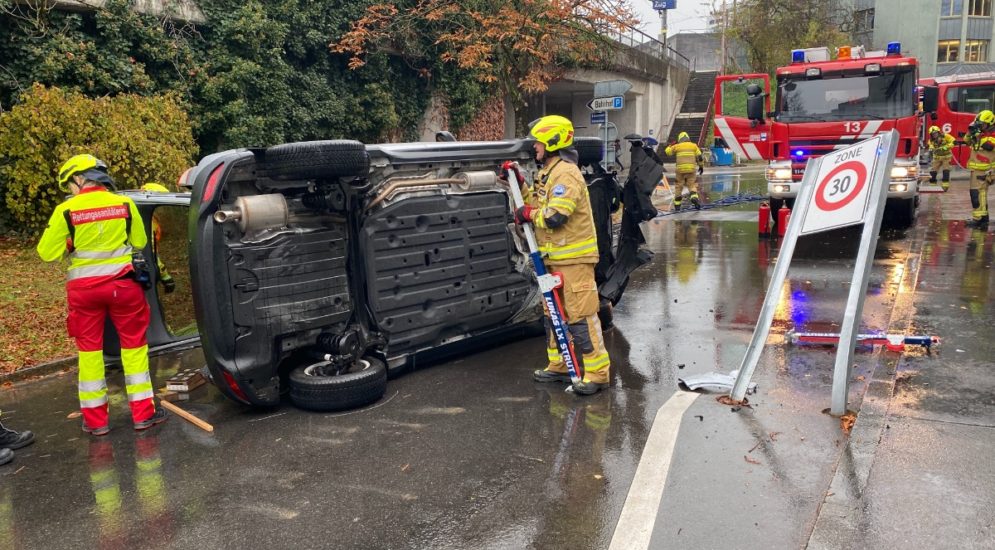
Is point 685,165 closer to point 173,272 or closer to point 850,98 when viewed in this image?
point 850,98

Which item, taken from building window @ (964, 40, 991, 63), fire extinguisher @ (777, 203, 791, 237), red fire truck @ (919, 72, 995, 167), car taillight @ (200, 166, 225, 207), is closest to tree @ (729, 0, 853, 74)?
building window @ (964, 40, 991, 63)

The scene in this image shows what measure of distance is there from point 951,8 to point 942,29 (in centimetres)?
142

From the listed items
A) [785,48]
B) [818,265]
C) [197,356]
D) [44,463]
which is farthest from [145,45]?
[785,48]

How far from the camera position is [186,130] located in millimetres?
12141

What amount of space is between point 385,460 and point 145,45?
1124 cm

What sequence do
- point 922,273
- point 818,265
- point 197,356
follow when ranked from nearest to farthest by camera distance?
1. point 197,356
2. point 922,273
3. point 818,265

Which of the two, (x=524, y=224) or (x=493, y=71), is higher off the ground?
(x=493, y=71)

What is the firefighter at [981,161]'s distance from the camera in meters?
12.4

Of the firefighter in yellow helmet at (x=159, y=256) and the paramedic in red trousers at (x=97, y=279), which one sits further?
the firefighter in yellow helmet at (x=159, y=256)

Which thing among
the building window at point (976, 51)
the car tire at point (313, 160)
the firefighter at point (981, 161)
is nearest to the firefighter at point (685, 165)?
the firefighter at point (981, 161)

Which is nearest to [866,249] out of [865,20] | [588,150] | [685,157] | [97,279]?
[588,150]

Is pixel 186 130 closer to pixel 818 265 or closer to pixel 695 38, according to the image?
pixel 818 265

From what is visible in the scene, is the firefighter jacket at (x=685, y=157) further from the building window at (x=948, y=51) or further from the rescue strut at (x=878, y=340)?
the building window at (x=948, y=51)

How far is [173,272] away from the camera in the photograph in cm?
672
